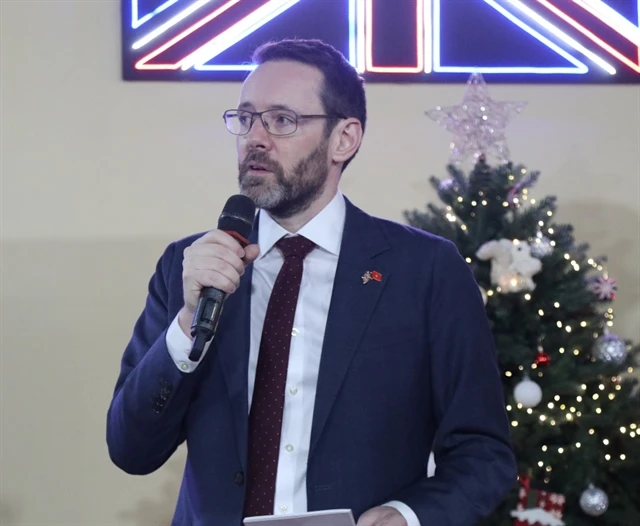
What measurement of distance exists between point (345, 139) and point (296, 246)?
276mm

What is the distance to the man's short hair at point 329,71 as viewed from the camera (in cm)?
174

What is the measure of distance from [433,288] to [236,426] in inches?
17.4

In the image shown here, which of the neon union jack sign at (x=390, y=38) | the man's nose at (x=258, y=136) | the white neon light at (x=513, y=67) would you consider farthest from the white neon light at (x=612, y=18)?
the man's nose at (x=258, y=136)

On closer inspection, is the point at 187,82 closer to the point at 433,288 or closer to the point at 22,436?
the point at 22,436

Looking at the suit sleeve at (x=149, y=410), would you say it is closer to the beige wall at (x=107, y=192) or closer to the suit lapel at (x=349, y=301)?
the suit lapel at (x=349, y=301)

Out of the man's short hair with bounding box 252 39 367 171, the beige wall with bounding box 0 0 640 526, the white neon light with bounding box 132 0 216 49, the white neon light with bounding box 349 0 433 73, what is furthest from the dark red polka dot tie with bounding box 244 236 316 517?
the white neon light with bounding box 132 0 216 49

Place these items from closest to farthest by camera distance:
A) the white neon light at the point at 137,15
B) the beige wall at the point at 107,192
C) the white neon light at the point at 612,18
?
Result: 1. the beige wall at the point at 107,192
2. the white neon light at the point at 137,15
3. the white neon light at the point at 612,18

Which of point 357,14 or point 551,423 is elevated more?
point 357,14

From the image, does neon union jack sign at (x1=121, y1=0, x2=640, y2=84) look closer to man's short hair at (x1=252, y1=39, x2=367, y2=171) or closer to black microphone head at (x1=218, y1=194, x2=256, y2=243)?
man's short hair at (x1=252, y1=39, x2=367, y2=171)

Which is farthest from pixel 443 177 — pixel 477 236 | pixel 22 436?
pixel 22 436

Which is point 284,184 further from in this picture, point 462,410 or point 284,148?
point 462,410

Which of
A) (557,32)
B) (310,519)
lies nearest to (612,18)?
(557,32)

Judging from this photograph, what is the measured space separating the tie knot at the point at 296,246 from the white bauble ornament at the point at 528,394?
1.44 metres

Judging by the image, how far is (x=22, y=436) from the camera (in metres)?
3.43
